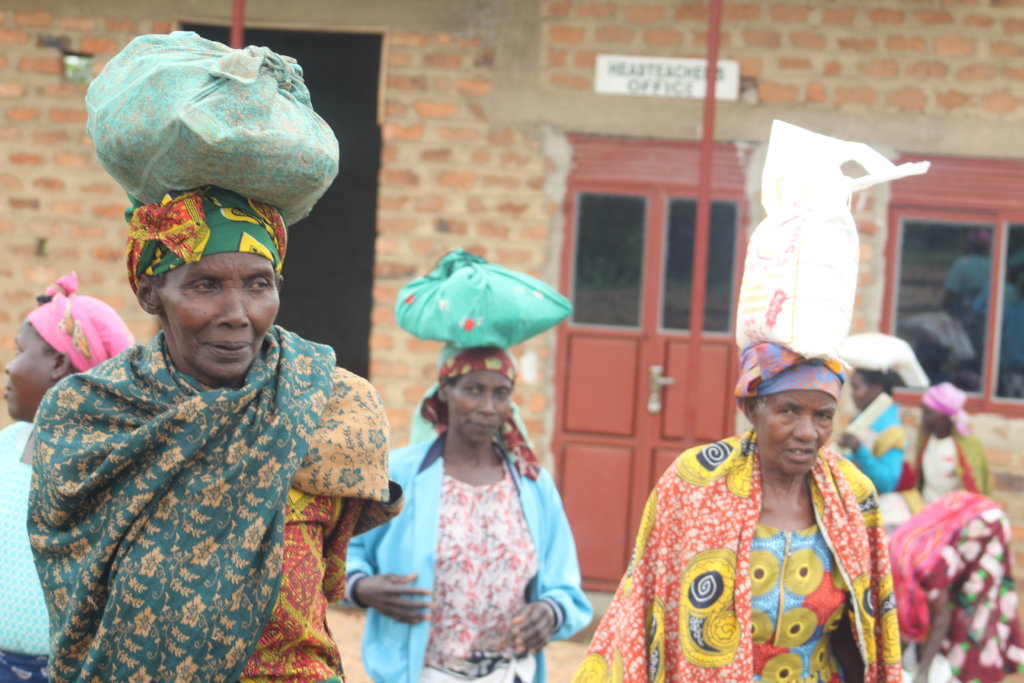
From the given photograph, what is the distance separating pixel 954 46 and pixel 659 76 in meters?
1.66

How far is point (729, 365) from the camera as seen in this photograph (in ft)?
22.7

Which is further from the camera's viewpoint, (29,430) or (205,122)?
(29,430)

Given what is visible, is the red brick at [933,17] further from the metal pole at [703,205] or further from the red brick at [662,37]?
the metal pole at [703,205]

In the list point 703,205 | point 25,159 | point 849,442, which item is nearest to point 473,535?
point 703,205

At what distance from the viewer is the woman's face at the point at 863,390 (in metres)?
5.95

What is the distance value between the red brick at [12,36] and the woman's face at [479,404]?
4.39 meters

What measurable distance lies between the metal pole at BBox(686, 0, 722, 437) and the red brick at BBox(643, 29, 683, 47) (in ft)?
3.63

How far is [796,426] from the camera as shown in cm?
322

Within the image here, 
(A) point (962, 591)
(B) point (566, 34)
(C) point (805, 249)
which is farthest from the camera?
(B) point (566, 34)

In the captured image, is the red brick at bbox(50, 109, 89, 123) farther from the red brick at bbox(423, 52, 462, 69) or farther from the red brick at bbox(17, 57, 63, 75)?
the red brick at bbox(423, 52, 462, 69)

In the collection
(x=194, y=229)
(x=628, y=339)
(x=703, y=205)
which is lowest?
(x=194, y=229)

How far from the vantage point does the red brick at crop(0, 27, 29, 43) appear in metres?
6.91

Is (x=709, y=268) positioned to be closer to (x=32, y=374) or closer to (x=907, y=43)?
(x=907, y=43)

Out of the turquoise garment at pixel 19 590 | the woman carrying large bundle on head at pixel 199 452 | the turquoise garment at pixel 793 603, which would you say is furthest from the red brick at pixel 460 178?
the woman carrying large bundle on head at pixel 199 452
